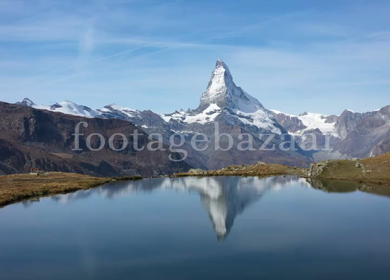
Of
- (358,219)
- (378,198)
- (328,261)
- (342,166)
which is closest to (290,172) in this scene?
(342,166)

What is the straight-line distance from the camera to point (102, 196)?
338ft

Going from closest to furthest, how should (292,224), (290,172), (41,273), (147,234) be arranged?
1. (41,273)
2. (147,234)
3. (292,224)
4. (290,172)

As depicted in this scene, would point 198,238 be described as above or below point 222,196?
below

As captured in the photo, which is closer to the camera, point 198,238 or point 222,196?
point 198,238

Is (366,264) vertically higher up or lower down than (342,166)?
lower down

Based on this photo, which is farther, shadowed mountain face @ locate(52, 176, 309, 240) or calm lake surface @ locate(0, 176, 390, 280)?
shadowed mountain face @ locate(52, 176, 309, 240)

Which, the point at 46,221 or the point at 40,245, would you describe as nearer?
the point at 40,245

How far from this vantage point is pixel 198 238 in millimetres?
55875

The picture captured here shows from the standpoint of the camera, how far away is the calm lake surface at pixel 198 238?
4262 cm

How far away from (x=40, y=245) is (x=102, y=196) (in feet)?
165

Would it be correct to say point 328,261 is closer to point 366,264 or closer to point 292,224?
point 366,264

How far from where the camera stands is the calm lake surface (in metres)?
42.6

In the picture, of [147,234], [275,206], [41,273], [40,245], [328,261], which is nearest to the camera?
[41,273]

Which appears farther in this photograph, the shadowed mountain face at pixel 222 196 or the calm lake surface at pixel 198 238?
the shadowed mountain face at pixel 222 196
